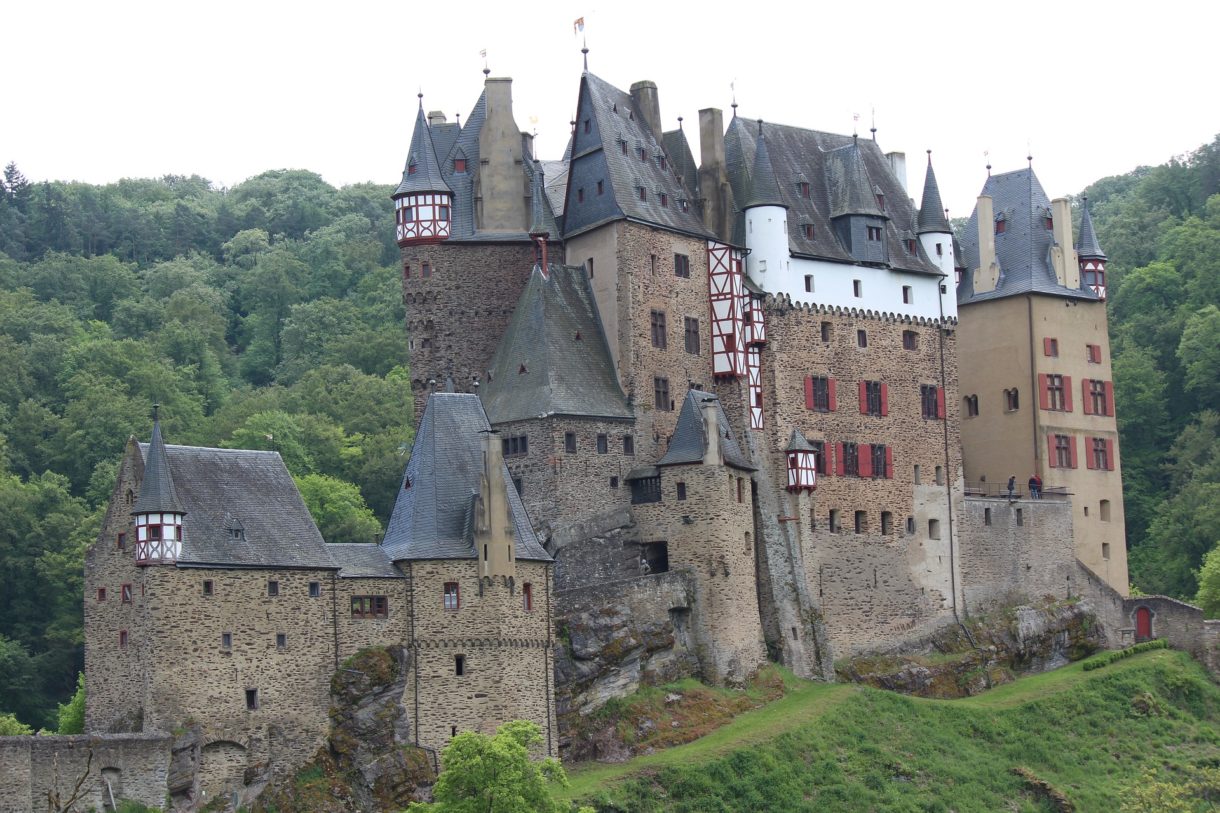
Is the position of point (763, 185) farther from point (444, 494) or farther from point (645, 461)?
point (444, 494)

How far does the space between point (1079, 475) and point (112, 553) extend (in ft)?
121

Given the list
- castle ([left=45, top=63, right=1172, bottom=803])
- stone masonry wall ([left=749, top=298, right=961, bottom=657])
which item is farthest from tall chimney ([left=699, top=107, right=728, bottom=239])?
stone masonry wall ([left=749, top=298, right=961, bottom=657])

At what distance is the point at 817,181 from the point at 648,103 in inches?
261

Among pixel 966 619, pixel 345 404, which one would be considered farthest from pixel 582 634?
pixel 345 404

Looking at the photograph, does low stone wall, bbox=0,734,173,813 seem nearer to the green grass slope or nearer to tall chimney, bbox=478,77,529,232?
the green grass slope

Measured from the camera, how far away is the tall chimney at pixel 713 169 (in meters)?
78.9

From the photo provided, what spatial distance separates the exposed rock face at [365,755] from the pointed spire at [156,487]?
6.38 m

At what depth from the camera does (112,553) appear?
2437 inches

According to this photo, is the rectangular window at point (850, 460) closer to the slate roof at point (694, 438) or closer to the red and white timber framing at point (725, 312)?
the red and white timber framing at point (725, 312)

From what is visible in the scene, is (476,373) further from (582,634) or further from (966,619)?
(966,619)

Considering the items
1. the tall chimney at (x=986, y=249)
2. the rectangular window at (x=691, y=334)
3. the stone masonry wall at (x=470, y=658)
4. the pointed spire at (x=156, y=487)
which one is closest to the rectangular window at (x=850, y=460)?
the rectangular window at (x=691, y=334)

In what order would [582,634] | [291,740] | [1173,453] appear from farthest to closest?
[1173,453] → [582,634] → [291,740]

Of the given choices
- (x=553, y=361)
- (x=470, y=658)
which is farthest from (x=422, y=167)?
(x=470, y=658)

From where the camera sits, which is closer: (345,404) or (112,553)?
(112,553)
